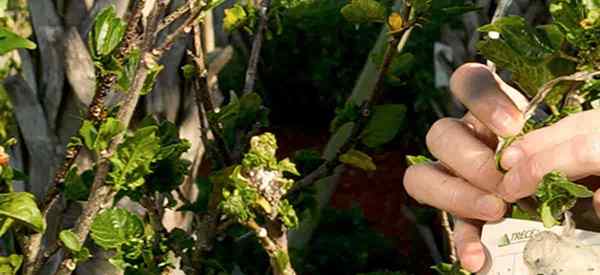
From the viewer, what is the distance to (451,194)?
1.19m

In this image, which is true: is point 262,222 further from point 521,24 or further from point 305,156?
point 521,24

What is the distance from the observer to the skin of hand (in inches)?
39.4

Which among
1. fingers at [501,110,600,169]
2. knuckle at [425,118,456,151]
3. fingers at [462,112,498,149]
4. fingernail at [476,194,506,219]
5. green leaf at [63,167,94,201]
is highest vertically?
fingers at [501,110,600,169]

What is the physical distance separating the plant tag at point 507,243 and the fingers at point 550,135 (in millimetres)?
93

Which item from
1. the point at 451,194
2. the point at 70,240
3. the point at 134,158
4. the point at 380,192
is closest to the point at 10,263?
the point at 70,240

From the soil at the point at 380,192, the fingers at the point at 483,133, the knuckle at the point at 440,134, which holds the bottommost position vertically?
the soil at the point at 380,192

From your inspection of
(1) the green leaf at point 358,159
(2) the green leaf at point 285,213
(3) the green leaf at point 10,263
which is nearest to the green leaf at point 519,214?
(2) the green leaf at point 285,213

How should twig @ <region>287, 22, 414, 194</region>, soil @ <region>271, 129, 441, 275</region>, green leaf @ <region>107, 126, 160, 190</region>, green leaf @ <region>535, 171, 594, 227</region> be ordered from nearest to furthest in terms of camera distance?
green leaf @ <region>535, 171, 594, 227</region>
green leaf @ <region>107, 126, 160, 190</region>
twig @ <region>287, 22, 414, 194</region>
soil @ <region>271, 129, 441, 275</region>

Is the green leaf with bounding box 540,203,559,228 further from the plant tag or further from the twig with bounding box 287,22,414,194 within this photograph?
the twig with bounding box 287,22,414,194

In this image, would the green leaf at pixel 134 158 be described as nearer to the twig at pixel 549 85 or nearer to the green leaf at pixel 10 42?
the green leaf at pixel 10 42

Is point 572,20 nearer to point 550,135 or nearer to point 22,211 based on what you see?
point 550,135

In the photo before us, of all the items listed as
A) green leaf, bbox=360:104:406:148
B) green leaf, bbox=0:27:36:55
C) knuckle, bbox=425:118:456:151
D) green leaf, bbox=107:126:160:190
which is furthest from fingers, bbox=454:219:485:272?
green leaf, bbox=0:27:36:55

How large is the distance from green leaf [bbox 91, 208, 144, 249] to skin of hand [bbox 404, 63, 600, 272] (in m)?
0.39

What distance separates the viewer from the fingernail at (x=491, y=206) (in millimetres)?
1126
